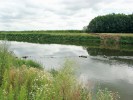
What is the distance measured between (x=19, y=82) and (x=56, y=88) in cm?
219

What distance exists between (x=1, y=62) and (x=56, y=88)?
4.67 m

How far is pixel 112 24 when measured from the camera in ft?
307

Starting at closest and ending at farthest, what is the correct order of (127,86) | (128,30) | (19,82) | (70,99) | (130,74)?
(70,99) → (19,82) → (127,86) → (130,74) → (128,30)

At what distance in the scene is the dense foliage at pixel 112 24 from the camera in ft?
304

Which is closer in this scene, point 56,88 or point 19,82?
point 56,88

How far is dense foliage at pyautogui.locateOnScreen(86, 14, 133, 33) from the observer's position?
Result: 92688 millimetres

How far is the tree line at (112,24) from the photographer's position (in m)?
92.7

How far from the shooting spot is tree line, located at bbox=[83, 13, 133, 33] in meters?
92.7

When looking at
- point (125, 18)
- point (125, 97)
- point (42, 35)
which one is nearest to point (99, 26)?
point (125, 18)

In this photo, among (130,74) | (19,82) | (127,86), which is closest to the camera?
(19,82)

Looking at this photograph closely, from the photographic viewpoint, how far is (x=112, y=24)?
93688 mm

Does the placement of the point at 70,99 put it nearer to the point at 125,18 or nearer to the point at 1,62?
the point at 1,62

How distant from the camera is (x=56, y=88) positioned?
31.9 feet

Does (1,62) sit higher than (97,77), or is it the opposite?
(1,62)
